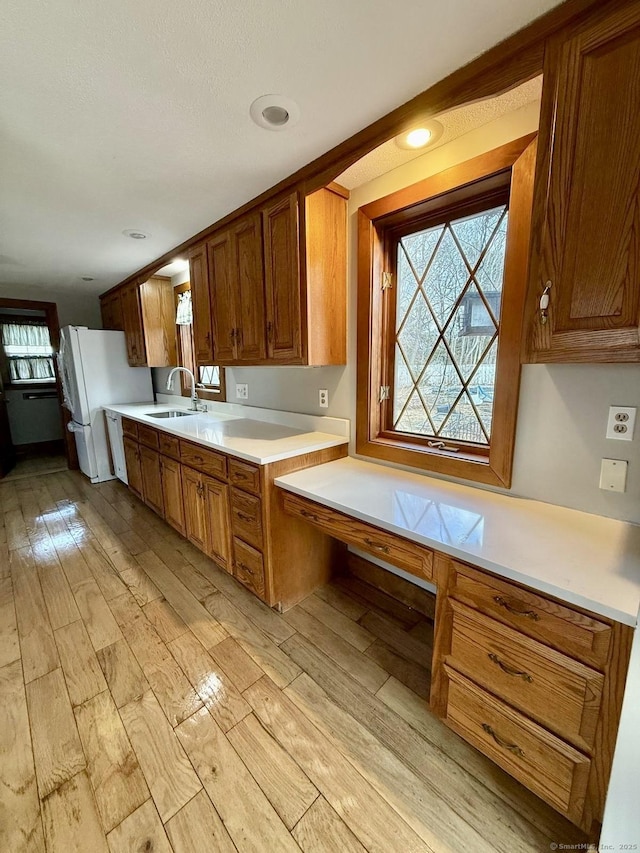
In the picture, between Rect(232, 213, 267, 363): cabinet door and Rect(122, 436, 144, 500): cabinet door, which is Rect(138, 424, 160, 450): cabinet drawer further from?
Rect(232, 213, 267, 363): cabinet door

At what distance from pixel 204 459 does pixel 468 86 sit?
2.02 meters

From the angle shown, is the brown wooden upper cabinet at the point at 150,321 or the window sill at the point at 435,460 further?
the brown wooden upper cabinet at the point at 150,321

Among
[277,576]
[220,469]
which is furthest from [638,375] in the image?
[220,469]

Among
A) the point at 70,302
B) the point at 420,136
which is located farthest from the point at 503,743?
the point at 70,302

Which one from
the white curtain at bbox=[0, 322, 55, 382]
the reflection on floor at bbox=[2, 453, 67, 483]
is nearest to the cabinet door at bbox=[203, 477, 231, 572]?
the reflection on floor at bbox=[2, 453, 67, 483]

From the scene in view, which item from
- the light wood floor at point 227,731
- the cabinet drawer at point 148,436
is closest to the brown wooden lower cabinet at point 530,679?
the light wood floor at point 227,731

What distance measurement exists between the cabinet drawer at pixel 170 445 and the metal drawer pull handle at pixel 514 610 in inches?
81.5

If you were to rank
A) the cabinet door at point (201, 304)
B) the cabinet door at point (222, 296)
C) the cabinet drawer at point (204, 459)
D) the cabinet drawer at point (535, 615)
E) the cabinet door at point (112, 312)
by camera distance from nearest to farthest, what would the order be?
1. the cabinet drawer at point (535, 615)
2. the cabinet drawer at point (204, 459)
3. the cabinet door at point (222, 296)
4. the cabinet door at point (201, 304)
5. the cabinet door at point (112, 312)

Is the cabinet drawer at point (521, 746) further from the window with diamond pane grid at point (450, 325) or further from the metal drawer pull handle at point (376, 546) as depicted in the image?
the window with diamond pane grid at point (450, 325)

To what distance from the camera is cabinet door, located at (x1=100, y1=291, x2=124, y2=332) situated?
3.97 m

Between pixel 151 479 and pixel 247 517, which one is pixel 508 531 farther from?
pixel 151 479

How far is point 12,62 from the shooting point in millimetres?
1038

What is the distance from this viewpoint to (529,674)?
A: 3.11ft

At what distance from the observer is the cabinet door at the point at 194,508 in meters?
2.19
